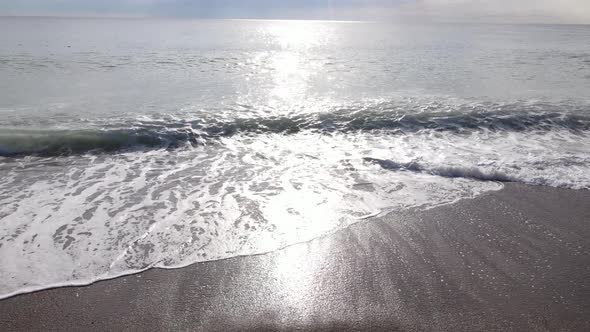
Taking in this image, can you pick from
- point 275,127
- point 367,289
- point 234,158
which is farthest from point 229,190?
point 275,127

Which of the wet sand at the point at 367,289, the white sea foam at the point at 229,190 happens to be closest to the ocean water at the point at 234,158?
the white sea foam at the point at 229,190

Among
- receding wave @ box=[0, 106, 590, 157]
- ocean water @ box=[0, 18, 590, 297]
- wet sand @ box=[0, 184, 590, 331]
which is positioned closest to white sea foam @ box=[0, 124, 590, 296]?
ocean water @ box=[0, 18, 590, 297]

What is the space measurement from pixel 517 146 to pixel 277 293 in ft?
18.1

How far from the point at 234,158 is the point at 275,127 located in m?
1.92

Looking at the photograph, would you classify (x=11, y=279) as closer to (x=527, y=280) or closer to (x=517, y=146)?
(x=527, y=280)

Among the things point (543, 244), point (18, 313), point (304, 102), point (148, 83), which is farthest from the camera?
point (148, 83)

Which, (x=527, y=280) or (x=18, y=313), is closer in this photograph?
(x=18, y=313)

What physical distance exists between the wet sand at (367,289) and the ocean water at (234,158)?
25 centimetres

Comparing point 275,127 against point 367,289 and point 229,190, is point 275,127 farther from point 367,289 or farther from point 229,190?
point 367,289

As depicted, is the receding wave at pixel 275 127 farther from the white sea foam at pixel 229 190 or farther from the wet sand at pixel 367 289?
the wet sand at pixel 367 289

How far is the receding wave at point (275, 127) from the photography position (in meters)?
6.49

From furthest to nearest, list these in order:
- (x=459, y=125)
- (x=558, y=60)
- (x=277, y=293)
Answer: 1. (x=558, y=60)
2. (x=459, y=125)
3. (x=277, y=293)

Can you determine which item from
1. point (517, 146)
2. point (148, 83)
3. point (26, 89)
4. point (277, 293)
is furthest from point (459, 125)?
point (26, 89)

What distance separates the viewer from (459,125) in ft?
25.9
